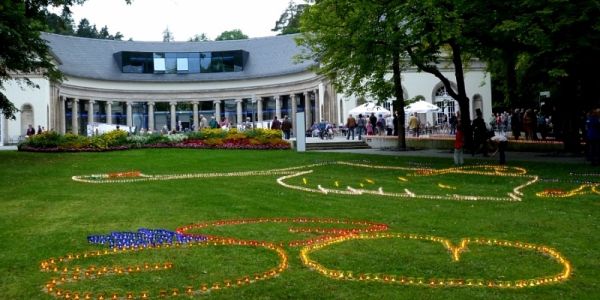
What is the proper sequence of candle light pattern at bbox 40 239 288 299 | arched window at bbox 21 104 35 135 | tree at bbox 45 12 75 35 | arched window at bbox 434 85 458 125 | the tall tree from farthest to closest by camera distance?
arched window at bbox 434 85 458 125 < arched window at bbox 21 104 35 135 < tree at bbox 45 12 75 35 < the tall tree < candle light pattern at bbox 40 239 288 299

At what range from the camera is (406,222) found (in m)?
9.68

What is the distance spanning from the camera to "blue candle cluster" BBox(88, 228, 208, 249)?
319 inches

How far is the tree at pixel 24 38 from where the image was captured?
21297 millimetres

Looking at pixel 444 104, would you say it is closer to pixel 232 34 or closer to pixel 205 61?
pixel 205 61

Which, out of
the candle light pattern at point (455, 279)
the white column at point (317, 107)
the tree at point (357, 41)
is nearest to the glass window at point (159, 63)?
the white column at point (317, 107)

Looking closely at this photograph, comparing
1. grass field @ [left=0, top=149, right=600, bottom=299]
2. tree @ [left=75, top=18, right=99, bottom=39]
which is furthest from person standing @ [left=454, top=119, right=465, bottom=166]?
tree @ [left=75, top=18, right=99, bottom=39]

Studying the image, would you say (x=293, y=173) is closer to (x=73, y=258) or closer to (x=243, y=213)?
(x=243, y=213)

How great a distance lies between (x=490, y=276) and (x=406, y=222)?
10.7 ft

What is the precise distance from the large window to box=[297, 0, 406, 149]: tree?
4116 centimetres

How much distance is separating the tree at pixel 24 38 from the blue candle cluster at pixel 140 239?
13.6 m

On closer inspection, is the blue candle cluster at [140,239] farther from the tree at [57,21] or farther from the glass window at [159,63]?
the glass window at [159,63]

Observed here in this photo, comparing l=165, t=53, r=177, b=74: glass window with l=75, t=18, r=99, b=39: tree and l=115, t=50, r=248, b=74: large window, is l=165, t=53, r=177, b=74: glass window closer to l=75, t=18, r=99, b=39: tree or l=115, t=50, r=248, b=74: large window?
l=115, t=50, r=248, b=74: large window

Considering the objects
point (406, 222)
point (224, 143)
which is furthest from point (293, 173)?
point (224, 143)

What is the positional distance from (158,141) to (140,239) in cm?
2501
